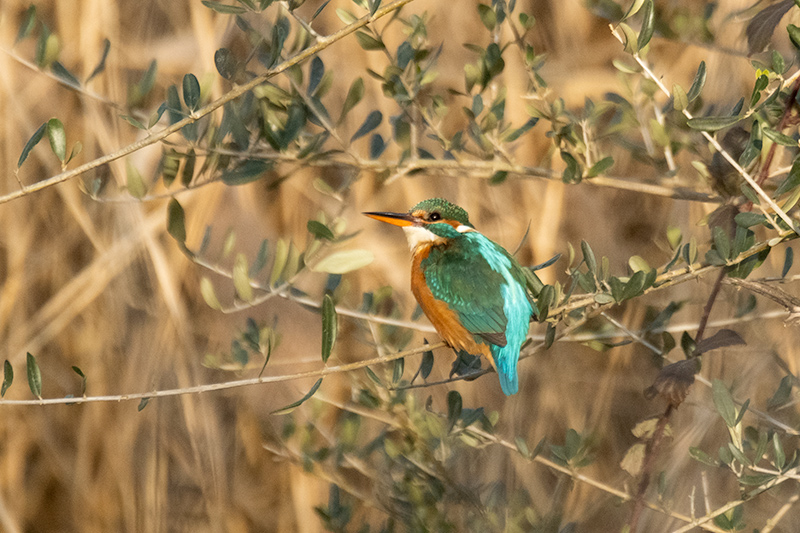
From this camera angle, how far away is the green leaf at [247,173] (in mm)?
984

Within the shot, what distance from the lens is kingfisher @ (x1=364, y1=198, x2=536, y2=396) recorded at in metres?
1.01

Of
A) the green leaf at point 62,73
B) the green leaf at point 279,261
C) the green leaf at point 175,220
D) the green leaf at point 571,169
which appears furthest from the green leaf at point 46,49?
the green leaf at point 571,169

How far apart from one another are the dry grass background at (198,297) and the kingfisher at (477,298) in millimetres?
602

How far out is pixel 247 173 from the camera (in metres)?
0.99

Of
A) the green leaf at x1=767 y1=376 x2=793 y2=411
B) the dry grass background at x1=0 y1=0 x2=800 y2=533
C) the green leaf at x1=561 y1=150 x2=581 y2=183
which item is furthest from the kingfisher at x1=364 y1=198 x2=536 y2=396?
the dry grass background at x1=0 y1=0 x2=800 y2=533

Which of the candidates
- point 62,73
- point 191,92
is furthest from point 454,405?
point 62,73

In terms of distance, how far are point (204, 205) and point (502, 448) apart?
2.99 feet

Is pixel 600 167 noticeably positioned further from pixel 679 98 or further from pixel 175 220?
pixel 175 220

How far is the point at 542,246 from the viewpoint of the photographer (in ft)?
5.74

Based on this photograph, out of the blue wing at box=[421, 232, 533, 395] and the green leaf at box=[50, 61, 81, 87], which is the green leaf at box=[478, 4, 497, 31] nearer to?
the blue wing at box=[421, 232, 533, 395]

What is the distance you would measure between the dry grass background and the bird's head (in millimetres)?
507

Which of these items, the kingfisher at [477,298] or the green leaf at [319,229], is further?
the kingfisher at [477,298]

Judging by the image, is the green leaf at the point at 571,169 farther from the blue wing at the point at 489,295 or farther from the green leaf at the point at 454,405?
the green leaf at the point at 454,405

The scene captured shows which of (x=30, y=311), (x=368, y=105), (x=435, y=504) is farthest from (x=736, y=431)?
(x=30, y=311)
